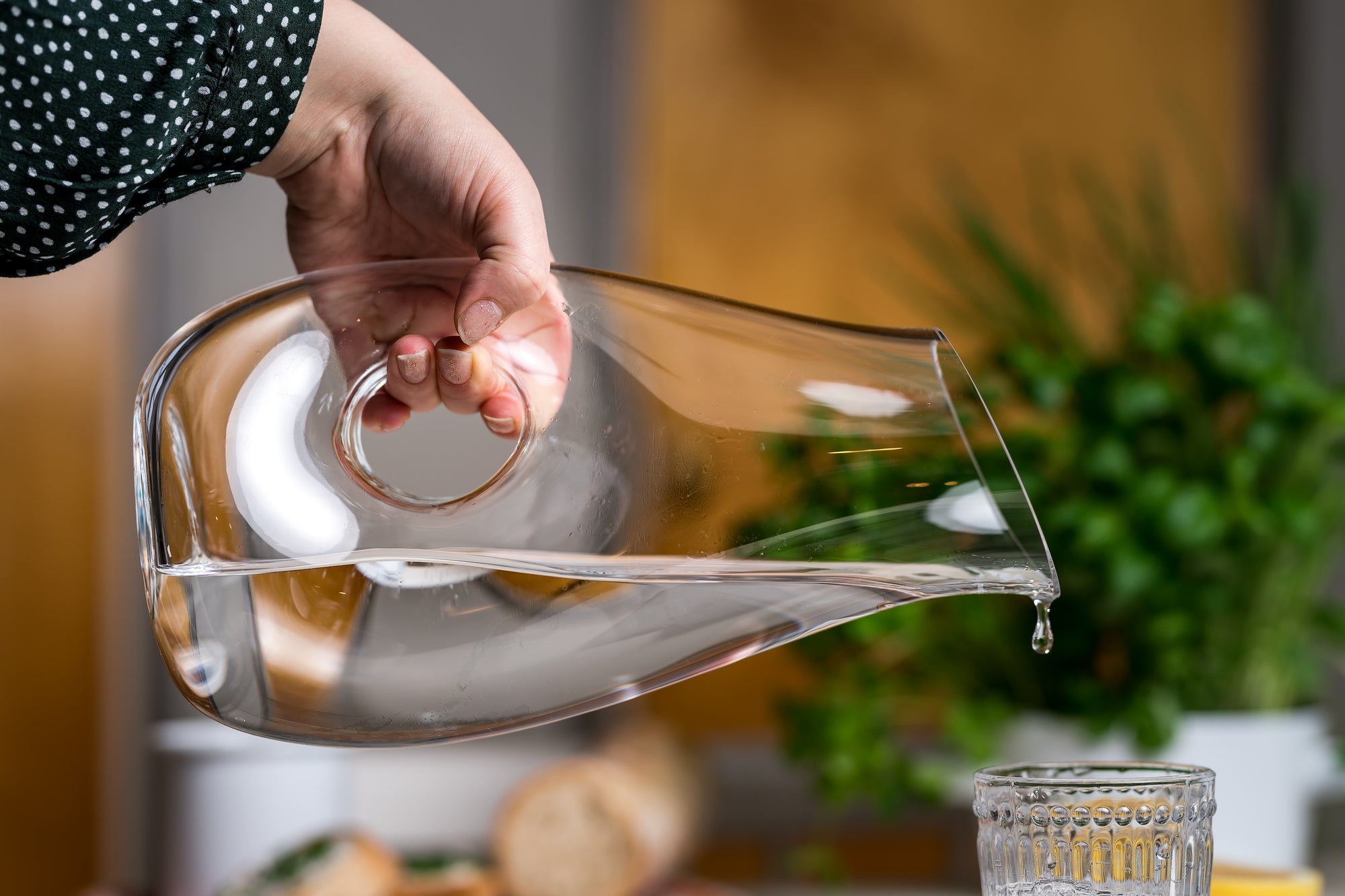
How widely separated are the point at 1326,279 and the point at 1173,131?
270 mm

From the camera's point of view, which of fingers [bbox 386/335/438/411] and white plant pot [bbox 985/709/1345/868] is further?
white plant pot [bbox 985/709/1345/868]

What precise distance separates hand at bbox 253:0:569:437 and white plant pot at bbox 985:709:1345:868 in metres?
0.44

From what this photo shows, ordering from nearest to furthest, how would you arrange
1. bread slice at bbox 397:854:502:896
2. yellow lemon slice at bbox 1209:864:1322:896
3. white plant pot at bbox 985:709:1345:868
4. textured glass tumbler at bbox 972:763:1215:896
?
textured glass tumbler at bbox 972:763:1215:896 < yellow lemon slice at bbox 1209:864:1322:896 < white plant pot at bbox 985:709:1345:868 < bread slice at bbox 397:854:502:896

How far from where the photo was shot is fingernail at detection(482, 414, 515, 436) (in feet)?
1.33

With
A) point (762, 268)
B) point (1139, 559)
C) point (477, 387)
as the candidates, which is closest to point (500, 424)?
point (477, 387)

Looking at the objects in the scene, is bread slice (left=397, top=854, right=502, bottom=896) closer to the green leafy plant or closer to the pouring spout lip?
the green leafy plant

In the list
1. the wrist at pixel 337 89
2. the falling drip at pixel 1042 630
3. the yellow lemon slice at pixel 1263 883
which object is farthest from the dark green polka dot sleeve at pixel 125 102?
the yellow lemon slice at pixel 1263 883

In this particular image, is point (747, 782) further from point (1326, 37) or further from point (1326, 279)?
point (1326, 37)

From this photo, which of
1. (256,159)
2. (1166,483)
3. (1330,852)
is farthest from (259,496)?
(1330,852)

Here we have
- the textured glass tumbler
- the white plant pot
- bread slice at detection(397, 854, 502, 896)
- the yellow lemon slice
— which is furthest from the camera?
bread slice at detection(397, 854, 502, 896)

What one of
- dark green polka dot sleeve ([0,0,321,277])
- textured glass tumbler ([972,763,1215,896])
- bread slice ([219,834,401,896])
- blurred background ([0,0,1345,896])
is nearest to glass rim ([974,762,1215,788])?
textured glass tumbler ([972,763,1215,896])

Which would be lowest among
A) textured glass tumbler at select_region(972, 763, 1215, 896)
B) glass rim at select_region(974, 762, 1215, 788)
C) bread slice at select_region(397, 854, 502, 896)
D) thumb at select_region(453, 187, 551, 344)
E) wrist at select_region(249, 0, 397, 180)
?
bread slice at select_region(397, 854, 502, 896)

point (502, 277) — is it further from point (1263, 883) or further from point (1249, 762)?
point (1249, 762)

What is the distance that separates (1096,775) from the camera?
365mm
